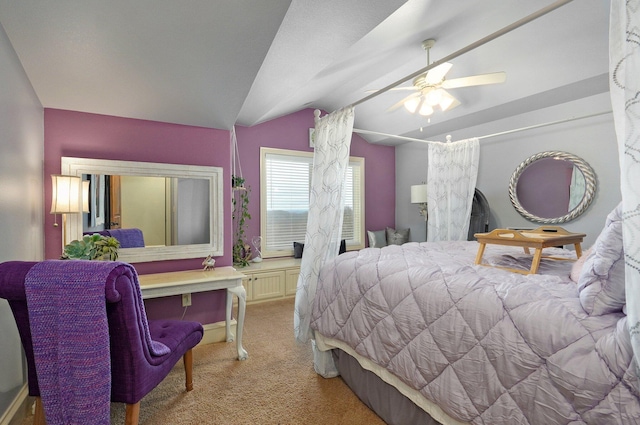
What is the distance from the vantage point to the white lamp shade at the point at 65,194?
2.08m

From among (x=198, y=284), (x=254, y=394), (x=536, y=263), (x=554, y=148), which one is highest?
(x=554, y=148)

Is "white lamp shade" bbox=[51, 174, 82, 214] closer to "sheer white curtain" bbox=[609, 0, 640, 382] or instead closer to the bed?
the bed

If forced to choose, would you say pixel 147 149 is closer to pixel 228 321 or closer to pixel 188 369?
pixel 228 321

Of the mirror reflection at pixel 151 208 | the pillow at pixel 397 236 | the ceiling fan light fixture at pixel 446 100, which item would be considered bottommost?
the pillow at pixel 397 236

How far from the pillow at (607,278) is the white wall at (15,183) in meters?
2.63

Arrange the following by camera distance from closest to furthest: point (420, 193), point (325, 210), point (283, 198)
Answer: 1. point (325, 210)
2. point (420, 193)
3. point (283, 198)

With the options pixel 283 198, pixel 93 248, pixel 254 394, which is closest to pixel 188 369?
pixel 254 394

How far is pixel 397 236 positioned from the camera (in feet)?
16.7

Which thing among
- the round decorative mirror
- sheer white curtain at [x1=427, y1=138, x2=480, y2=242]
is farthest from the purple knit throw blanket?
the round decorative mirror

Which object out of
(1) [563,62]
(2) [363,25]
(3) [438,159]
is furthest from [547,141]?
(2) [363,25]

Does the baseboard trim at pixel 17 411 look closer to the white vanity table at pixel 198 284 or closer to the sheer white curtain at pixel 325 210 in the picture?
the white vanity table at pixel 198 284

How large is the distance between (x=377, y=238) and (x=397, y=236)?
12.8 inches

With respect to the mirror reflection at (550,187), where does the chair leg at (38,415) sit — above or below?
below

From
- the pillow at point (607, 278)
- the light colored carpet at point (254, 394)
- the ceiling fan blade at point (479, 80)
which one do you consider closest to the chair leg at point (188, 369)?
the light colored carpet at point (254, 394)
